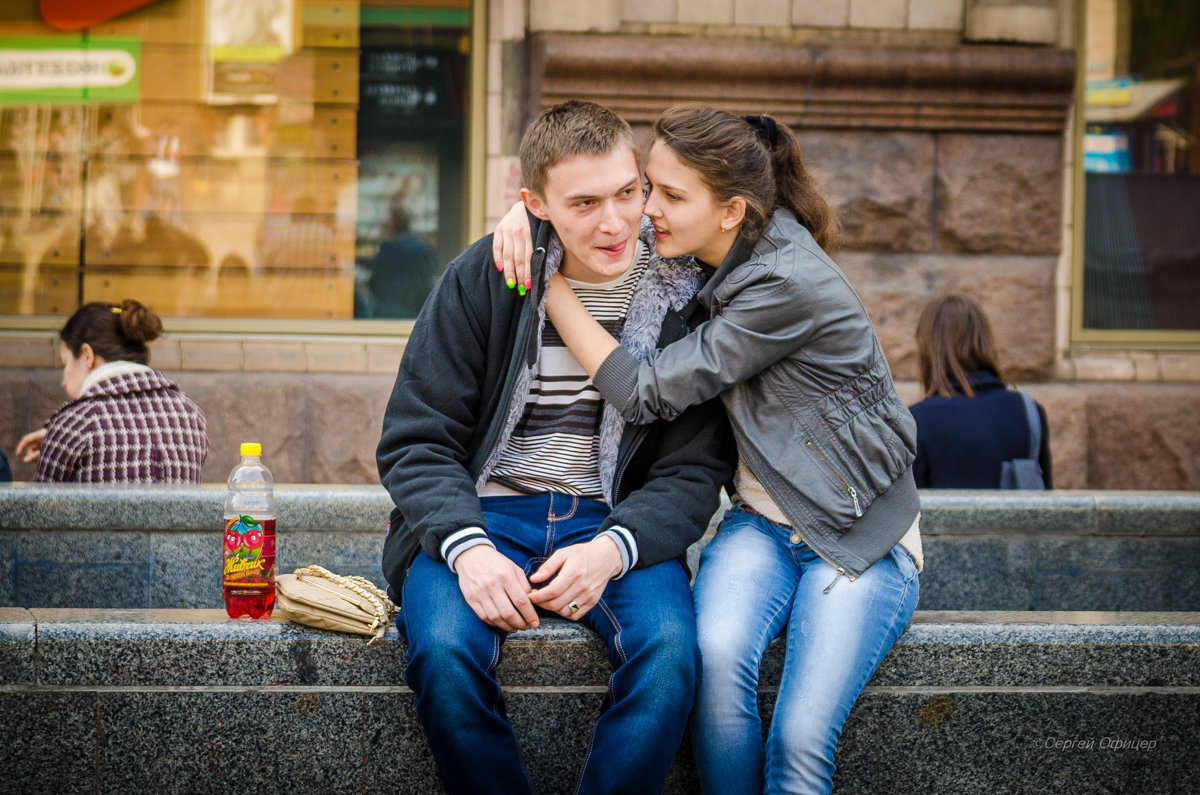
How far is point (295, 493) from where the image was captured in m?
4.54

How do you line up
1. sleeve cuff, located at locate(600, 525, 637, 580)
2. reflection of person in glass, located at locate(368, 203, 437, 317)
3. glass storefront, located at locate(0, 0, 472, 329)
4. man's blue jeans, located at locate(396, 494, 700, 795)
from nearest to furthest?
man's blue jeans, located at locate(396, 494, 700, 795) → sleeve cuff, located at locate(600, 525, 637, 580) → glass storefront, located at locate(0, 0, 472, 329) → reflection of person in glass, located at locate(368, 203, 437, 317)

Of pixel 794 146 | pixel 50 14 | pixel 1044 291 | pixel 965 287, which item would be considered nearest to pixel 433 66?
pixel 50 14

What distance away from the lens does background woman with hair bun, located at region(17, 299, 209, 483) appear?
4699 millimetres

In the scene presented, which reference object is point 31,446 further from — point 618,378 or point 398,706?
point 618,378

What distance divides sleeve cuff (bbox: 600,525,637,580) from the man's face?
0.69 metres

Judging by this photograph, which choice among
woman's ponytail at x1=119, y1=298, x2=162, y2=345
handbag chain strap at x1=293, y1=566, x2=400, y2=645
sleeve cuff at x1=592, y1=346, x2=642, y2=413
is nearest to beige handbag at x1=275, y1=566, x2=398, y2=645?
handbag chain strap at x1=293, y1=566, x2=400, y2=645

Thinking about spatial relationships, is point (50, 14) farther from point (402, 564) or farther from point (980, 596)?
point (980, 596)

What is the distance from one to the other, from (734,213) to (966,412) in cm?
234

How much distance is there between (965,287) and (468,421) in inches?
181

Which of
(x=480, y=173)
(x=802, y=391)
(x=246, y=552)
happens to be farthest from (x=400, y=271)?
(x=802, y=391)

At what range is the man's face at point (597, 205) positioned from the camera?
3042 millimetres

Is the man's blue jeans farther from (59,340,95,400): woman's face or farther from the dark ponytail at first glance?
(59,340,95,400): woman's face

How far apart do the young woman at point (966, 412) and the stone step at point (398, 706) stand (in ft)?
6.29

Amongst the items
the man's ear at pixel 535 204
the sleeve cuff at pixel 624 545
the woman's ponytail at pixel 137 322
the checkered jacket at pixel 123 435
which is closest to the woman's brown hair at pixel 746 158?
the man's ear at pixel 535 204
